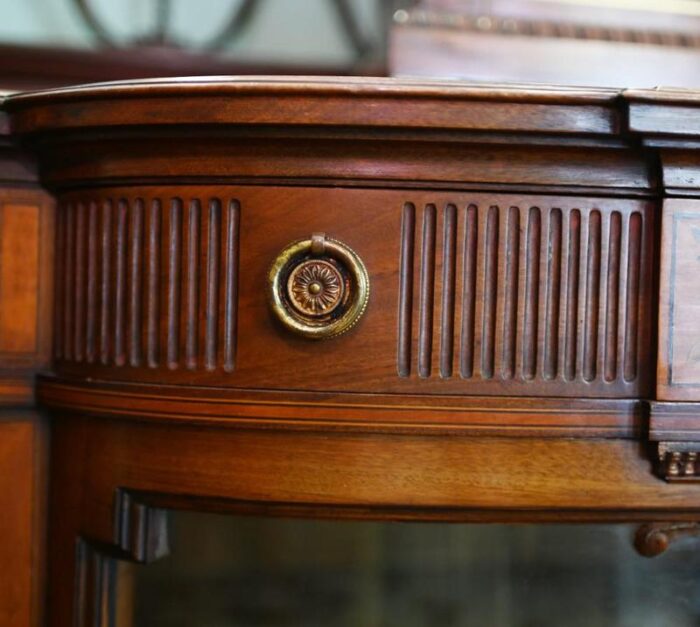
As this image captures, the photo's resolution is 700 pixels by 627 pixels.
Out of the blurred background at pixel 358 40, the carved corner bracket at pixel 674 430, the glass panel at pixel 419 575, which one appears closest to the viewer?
the carved corner bracket at pixel 674 430

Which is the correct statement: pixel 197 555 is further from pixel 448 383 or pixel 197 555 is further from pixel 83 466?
pixel 448 383

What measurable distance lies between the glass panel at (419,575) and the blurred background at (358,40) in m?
0.39

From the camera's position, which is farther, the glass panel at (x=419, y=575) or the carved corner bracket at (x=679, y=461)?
the glass panel at (x=419, y=575)

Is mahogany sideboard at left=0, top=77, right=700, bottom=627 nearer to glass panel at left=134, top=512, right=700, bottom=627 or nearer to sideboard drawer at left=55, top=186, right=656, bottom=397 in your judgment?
sideboard drawer at left=55, top=186, right=656, bottom=397

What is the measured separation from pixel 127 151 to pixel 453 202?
0.17 m

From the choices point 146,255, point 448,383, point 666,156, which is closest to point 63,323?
point 146,255

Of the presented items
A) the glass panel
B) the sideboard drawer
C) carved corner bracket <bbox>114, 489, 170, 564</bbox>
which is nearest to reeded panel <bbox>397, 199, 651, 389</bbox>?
the sideboard drawer

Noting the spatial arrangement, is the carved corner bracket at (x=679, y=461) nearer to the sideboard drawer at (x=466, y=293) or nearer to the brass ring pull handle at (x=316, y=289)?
the sideboard drawer at (x=466, y=293)

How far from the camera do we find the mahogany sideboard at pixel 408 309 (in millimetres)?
440

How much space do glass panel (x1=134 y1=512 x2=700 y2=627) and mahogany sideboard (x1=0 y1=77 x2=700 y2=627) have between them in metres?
0.22

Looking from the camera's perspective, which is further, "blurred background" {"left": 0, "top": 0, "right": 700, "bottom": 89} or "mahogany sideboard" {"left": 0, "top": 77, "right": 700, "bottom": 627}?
"blurred background" {"left": 0, "top": 0, "right": 700, "bottom": 89}

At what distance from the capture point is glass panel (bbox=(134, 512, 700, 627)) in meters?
0.65

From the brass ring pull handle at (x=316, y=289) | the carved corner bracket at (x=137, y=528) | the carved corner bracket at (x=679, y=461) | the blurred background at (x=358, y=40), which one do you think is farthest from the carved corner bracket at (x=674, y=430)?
the blurred background at (x=358, y=40)

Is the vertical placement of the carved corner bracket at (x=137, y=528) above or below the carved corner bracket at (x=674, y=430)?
below
